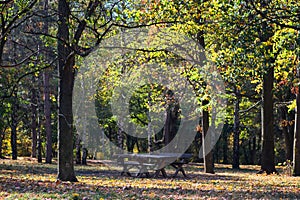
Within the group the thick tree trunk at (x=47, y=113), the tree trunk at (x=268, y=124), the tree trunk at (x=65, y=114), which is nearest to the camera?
the tree trunk at (x=65, y=114)

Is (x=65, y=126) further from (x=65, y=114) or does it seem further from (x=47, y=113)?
(x=47, y=113)

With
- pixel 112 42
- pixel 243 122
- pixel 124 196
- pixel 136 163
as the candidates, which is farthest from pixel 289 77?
pixel 243 122

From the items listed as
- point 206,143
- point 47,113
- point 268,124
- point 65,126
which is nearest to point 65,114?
point 65,126

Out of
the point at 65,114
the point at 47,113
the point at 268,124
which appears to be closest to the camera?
the point at 65,114

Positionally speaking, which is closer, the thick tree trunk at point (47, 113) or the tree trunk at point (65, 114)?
the tree trunk at point (65, 114)

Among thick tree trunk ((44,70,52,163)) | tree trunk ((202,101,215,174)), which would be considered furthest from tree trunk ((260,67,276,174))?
thick tree trunk ((44,70,52,163))

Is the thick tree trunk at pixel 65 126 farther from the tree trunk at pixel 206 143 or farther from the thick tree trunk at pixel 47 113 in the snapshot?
the thick tree trunk at pixel 47 113

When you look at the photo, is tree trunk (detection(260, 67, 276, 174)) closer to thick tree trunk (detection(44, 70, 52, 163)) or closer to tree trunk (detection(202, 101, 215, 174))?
tree trunk (detection(202, 101, 215, 174))

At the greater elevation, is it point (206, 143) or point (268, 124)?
point (268, 124)

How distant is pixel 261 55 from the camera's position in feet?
42.9

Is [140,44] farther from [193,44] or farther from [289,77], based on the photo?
[289,77]

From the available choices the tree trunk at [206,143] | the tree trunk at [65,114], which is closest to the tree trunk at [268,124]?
the tree trunk at [206,143]

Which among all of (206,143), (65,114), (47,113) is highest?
(47,113)

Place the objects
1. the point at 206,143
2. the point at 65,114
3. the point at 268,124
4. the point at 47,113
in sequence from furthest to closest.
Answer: the point at 47,113 < the point at 206,143 < the point at 268,124 < the point at 65,114
